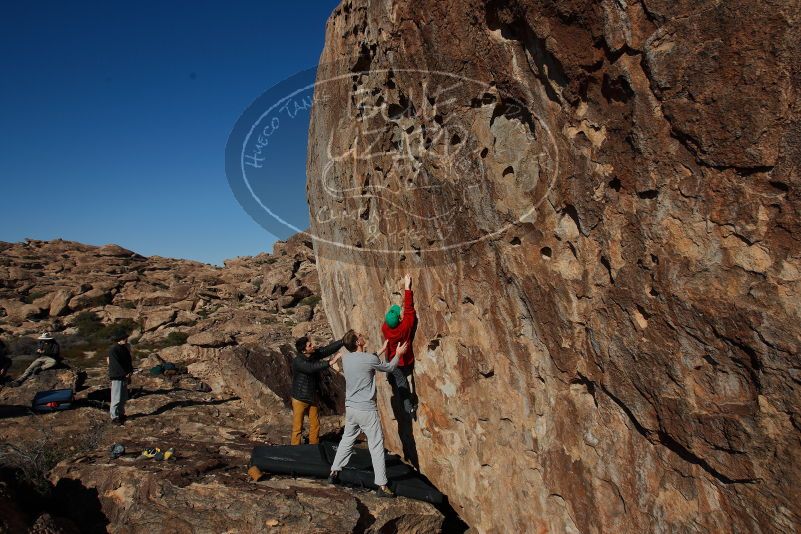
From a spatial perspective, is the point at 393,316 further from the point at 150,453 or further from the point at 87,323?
the point at 87,323

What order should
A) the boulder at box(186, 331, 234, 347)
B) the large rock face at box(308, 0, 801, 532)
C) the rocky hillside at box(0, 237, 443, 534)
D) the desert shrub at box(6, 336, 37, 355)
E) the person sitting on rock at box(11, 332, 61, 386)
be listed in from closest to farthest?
the large rock face at box(308, 0, 801, 532) < the rocky hillside at box(0, 237, 443, 534) < the person sitting on rock at box(11, 332, 61, 386) < the boulder at box(186, 331, 234, 347) < the desert shrub at box(6, 336, 37, 355)

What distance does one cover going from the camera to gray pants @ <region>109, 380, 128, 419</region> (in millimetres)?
8055

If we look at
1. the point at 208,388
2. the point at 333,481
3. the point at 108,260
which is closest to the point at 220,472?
the point at 333,481

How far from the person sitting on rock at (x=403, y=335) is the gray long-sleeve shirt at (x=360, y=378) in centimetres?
53

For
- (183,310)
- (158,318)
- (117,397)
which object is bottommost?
(117,397)

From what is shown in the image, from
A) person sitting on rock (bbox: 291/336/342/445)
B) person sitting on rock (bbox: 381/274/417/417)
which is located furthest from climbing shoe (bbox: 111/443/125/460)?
person sitting on rock (bbox: 381/274/417/417)

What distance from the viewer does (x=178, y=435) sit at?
7785 millimetres

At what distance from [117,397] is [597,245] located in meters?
8.03

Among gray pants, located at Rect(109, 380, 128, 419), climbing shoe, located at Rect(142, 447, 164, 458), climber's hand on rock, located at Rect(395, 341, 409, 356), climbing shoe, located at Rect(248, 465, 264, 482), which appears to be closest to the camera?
climbing shoe, located at Rect(248, 465, 264, 482)

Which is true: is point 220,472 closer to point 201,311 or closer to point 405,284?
point 405,284

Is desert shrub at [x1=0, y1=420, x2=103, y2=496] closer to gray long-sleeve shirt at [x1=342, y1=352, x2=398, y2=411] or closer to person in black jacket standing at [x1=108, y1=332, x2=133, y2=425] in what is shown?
person in black jacket standing at [x1=108, y1=332, x2=133, y2=425]

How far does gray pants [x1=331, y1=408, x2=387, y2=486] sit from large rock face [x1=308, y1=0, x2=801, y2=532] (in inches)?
28.9

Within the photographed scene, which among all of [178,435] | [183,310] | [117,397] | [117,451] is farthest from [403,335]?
[183,310]

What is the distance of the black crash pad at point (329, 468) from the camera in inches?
205
